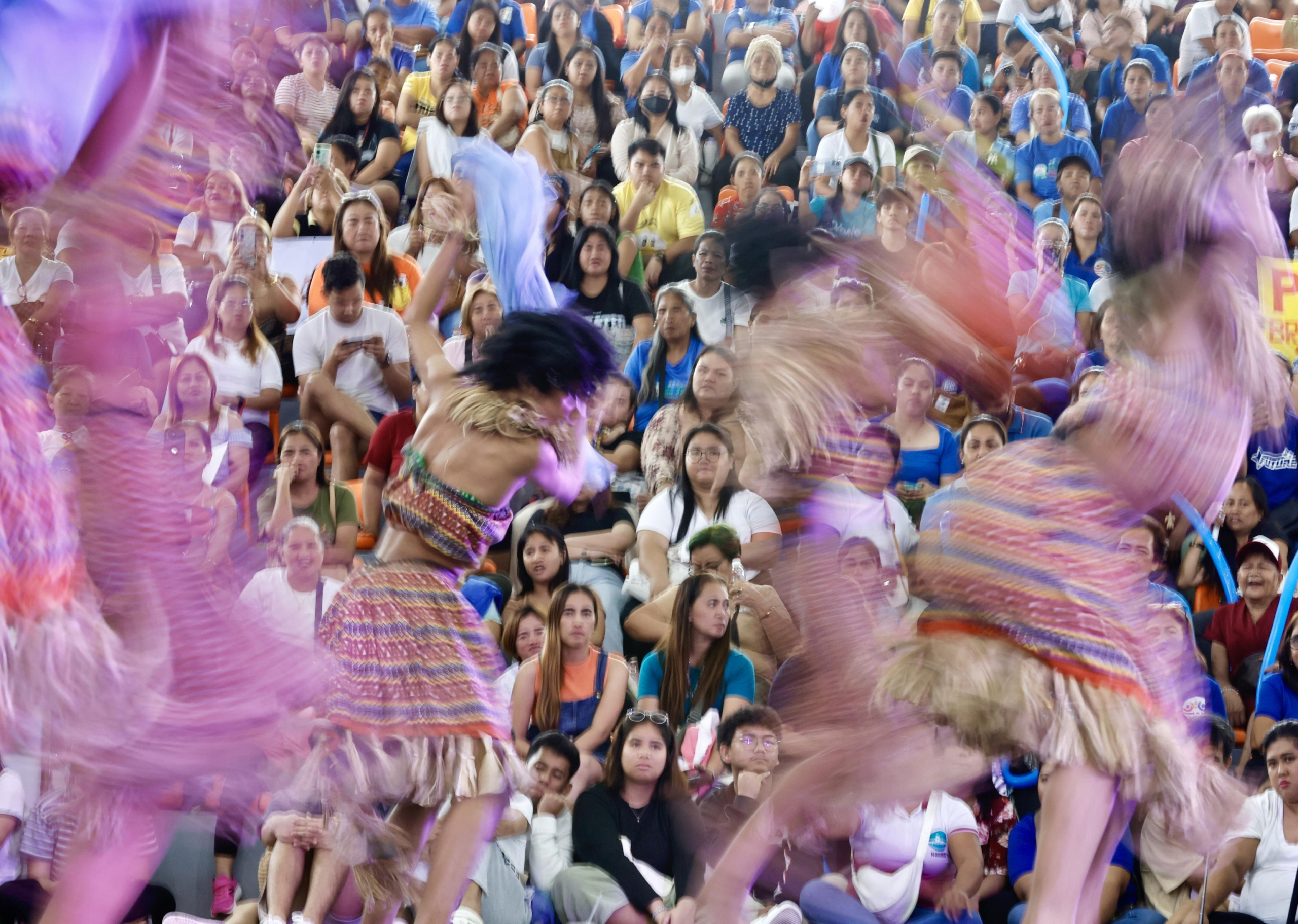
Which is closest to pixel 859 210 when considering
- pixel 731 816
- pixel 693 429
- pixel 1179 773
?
pixel 693 429

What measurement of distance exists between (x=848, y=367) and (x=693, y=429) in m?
2.35

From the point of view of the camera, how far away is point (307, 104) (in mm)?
9383

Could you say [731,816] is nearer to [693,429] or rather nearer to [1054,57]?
[693,429]

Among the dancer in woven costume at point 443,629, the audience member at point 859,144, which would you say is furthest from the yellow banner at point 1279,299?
the audience member at point 859,144

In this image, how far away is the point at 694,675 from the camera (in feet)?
18.6

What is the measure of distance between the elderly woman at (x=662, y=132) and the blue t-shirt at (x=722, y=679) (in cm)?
420

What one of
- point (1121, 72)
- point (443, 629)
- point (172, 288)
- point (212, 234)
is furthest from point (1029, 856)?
point (1121, 72)

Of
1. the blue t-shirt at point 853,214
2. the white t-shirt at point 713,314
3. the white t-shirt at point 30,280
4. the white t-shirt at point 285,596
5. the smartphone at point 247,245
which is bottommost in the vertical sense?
the white t-shirt at point 285,596

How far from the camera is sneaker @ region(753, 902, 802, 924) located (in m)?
4.62

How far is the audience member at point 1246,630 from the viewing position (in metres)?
6.07

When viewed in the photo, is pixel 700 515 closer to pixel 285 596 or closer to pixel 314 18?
pixel 285 596

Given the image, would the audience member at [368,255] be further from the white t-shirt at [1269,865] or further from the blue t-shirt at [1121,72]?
the blue t-shirt at [1121,72]

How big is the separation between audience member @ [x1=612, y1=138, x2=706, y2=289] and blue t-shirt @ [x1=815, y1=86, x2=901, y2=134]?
53.8 inches

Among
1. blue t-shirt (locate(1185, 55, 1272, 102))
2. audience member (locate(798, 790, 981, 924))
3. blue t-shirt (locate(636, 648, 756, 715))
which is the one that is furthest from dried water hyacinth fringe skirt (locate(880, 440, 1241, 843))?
blue t-shirt (locate(1185, 55, 1272, 102))
